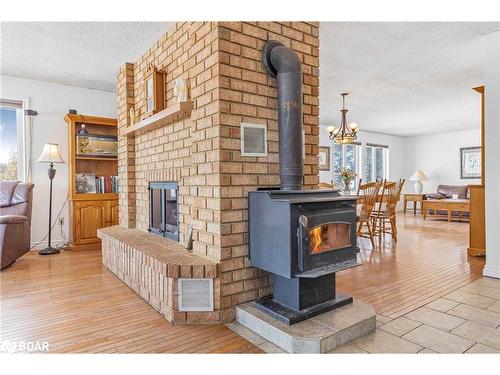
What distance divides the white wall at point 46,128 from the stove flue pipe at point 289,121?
3.92 metres

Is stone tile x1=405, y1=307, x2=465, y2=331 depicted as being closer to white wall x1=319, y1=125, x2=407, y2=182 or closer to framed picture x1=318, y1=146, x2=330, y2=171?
framed picture x1=318, y1=146, x2=330, y2=171

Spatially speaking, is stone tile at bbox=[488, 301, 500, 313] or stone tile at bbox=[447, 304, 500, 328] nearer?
stone tile at bbox=[447, 304, 500, 328]

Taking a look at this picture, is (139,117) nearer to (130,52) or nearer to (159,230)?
(130,52)

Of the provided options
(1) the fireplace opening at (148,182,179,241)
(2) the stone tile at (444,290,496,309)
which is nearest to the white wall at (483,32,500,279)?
(2) the stone tile at (444,290,496,309)

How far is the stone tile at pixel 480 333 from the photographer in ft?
6.38

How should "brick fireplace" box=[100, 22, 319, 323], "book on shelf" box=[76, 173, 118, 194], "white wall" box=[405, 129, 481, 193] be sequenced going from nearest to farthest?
"brick fireplace" box=[100, 22, 319, 323], "book on shelf" box=[76, 173, 118, 194], "white wall" box=[405, 129, 481, 193]

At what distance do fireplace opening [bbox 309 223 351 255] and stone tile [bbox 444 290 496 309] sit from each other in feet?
3.98

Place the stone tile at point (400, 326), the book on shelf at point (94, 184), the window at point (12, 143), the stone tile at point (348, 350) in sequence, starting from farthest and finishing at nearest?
the book on shelf at point (94, 184)
the window at point (12, 143)
the stone tile at point (400, 326)
the stone tile at point (348, 350)

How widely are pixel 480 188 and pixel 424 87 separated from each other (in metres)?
1.76

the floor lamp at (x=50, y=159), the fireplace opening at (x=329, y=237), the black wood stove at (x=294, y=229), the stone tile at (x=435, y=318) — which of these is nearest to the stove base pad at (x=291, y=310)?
the black wood stove at (x=294, y=229)

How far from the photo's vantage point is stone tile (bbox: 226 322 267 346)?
77.5 inches

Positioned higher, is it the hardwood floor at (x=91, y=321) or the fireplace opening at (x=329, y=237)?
the fireplace opening at (x=329, y=237)

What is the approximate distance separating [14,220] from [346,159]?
7358mm

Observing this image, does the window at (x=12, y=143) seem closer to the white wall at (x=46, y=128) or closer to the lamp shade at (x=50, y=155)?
the white wall at (x=46, y=128)
